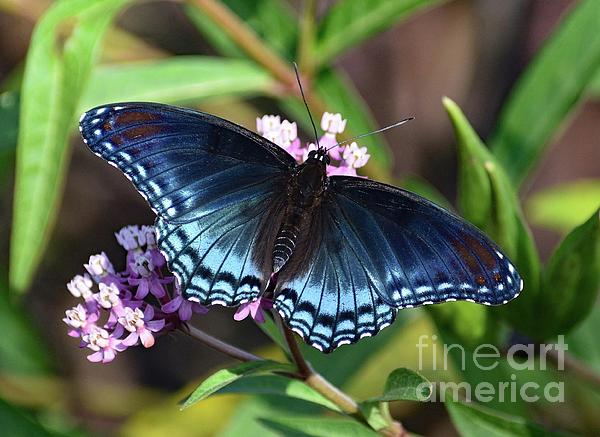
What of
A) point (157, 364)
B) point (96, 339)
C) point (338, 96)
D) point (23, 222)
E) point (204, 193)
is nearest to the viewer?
point (96, 339)

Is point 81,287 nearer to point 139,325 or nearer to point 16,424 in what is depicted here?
point 139,325

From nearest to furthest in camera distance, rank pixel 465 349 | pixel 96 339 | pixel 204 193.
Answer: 1. pixel 96 339
2. pixel 204 193
3. pixel 465 349

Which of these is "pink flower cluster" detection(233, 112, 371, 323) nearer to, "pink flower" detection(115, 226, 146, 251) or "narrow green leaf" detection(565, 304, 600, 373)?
"pink flower" detection(115, 226, 146, 251)

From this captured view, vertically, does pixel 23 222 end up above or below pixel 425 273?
above

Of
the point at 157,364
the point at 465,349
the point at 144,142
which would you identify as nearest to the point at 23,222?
the point at 144,142

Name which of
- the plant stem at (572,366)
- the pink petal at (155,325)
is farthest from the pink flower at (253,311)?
the plant stem at (572,366)

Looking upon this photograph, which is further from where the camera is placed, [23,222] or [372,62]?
[372,62]

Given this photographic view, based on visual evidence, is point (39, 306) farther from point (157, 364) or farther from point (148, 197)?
point (148, 197)

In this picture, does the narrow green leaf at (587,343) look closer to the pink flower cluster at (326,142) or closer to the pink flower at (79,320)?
the pink flower cluster at (326,142)
